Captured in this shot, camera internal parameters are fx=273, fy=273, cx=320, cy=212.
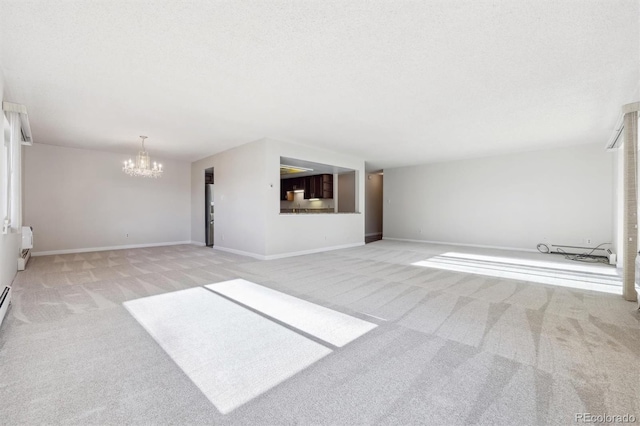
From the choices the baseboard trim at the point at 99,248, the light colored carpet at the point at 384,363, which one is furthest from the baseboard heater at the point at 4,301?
the baseboard trim at the point at 99,248

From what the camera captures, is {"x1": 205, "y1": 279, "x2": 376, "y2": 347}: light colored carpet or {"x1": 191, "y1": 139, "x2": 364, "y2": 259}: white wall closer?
{"x1": 205, "y1": 279, "x2": 376, "y2": 347}: light colored carpet

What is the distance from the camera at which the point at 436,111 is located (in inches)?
173

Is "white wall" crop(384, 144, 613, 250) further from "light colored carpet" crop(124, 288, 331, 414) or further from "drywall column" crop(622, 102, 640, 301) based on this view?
"light colored carpet" crop(124, 288, 331, 414)

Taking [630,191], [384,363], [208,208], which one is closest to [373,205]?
[208,208]

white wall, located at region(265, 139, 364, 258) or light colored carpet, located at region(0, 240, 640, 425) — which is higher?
white wall, located at region(265, 139, 364, 258)

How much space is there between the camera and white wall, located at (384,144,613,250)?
652 cm

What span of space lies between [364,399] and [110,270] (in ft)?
17.3

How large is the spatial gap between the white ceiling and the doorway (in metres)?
3.32

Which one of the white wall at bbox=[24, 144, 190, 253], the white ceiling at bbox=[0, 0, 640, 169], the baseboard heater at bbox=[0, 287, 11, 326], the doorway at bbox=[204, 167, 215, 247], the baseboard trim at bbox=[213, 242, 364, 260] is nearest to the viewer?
the white ceiling at bbox=[0, 0, 640, 169]

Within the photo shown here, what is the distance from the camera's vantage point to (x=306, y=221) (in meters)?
7.03

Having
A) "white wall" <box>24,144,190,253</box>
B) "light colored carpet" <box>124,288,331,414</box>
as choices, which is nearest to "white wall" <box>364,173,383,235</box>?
"white wall" <box>24,144,190,253</box>

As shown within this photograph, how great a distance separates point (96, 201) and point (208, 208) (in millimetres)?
2864

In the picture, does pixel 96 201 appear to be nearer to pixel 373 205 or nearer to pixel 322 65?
pixel 322 65

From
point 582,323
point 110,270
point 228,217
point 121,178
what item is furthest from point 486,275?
point 121,178
